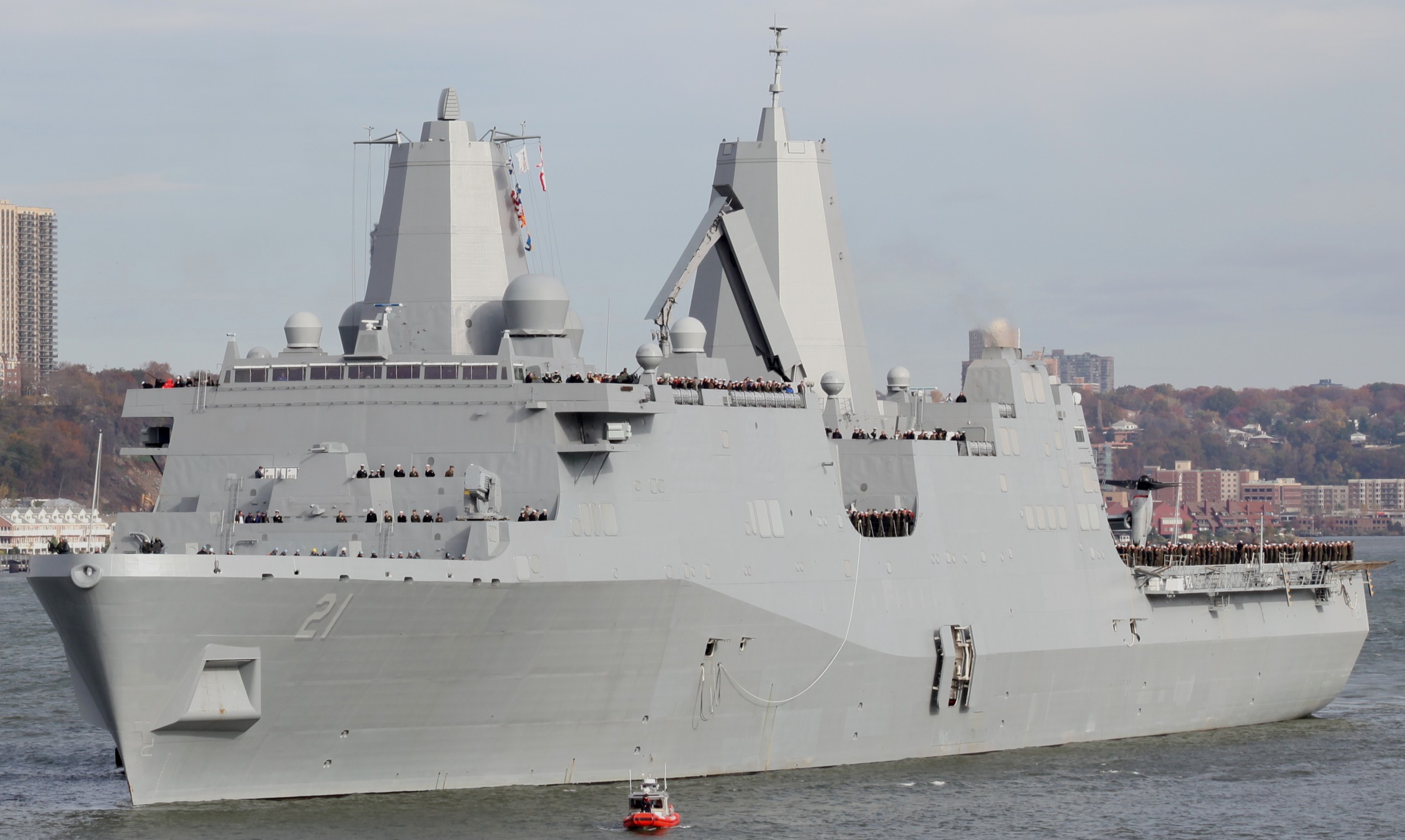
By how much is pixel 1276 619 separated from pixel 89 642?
2495 centimetres

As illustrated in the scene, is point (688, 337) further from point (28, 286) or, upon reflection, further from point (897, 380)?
point (28, 286)

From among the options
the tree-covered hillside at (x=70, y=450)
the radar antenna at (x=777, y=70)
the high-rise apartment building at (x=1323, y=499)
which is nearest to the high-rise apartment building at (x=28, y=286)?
the tree-covered hillside at (x=70, y=450)

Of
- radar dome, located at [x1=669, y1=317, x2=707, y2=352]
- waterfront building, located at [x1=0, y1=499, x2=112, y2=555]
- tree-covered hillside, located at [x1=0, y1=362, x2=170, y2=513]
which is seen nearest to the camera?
radar dome, located at [x1=669, y1=317, x2=707, y2=352]

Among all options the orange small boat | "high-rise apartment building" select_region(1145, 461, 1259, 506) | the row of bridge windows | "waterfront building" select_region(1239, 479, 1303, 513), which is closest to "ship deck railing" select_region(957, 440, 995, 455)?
the row of bridge windows

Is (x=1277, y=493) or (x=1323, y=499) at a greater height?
(x=1277, y=493)

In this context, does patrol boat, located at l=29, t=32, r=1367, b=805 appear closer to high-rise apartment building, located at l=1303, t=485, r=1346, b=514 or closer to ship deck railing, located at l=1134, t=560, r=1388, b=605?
ship deck railing, located at l=1134, t=560, r=1388, b=605

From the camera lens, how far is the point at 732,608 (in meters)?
28.5

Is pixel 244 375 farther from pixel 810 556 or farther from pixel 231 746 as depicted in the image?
pixel 810 556

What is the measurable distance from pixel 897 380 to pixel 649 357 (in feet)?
32.2

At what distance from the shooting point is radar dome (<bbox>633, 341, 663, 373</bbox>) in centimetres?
2869

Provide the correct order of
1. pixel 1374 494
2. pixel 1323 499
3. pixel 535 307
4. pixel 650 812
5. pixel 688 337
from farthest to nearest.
→ pixel 1374 494 < pixel 1323 499 < pixel 688 337 < pixel 535 307 < pixel 650 812

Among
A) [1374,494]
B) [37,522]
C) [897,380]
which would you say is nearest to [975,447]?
[897,380]

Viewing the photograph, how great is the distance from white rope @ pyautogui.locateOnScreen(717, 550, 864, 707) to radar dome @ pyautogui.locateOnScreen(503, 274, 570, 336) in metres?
5.78

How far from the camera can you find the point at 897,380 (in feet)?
123
